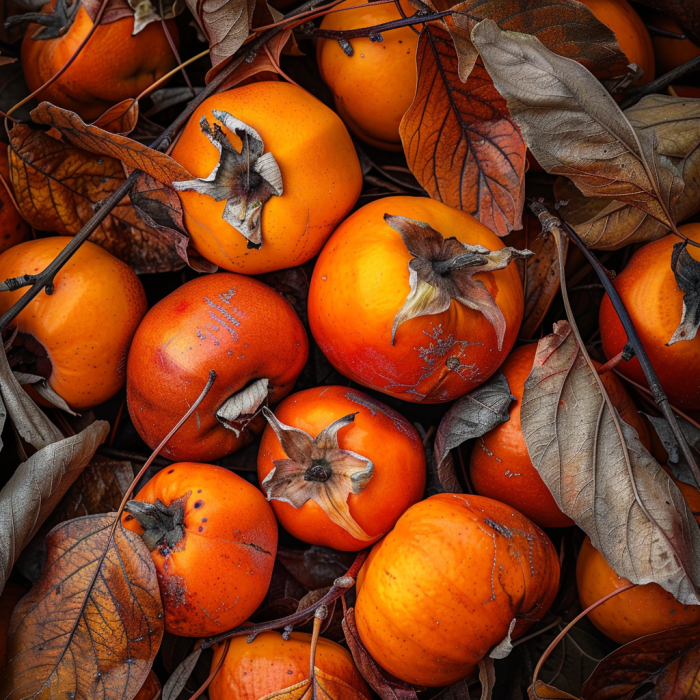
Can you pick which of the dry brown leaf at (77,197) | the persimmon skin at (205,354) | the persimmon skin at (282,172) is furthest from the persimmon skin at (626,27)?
the dry brown leaf at (77,197)

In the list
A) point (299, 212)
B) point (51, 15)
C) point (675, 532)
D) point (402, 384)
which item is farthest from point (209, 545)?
point (51, 15)

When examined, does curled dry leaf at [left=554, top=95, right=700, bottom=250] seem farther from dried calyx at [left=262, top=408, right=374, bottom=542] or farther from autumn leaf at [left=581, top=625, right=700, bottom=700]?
autumn leaf at [left=581, top=625, right=700, bottom=700]

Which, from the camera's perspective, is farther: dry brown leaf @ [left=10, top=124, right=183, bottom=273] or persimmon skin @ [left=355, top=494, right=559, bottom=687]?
dry brown leaf @ [left=10, top=124, right=183, bottom=273]

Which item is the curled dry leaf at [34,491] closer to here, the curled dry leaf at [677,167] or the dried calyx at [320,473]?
the dried calyx at [320,473]

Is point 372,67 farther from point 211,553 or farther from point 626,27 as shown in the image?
point 211,553

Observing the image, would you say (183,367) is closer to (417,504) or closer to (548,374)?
(417,504)

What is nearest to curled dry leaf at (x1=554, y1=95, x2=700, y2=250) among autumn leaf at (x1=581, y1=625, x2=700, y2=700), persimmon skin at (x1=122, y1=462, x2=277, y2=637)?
autumn leaf at (x1=581, y1=625, x2=700, y2=700)

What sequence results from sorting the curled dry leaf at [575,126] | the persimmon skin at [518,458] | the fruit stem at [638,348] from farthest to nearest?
the persimmon skin at [518,458] → the fruit stem at [638,348] → the curled dry leaf at [575,126]
